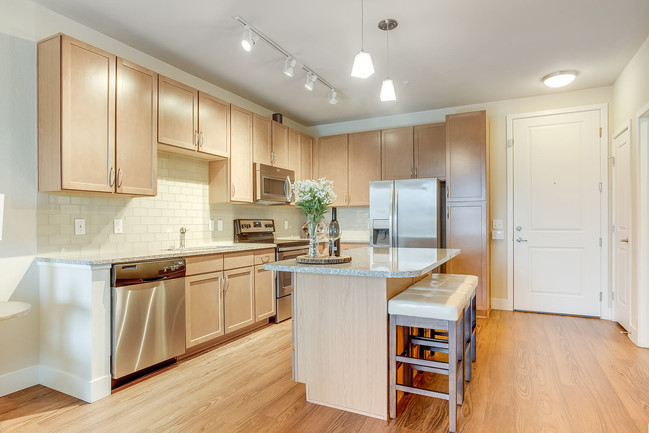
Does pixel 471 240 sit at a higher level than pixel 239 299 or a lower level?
higher

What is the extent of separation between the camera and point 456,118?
4.21 m

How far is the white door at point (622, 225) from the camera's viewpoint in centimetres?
332

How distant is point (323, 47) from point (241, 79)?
3.52ft

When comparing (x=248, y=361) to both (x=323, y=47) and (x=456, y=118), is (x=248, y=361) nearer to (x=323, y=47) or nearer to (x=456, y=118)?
(x=323, y=47)

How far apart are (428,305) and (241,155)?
8.77 feet

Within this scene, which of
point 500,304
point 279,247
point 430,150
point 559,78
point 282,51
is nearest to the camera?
point 282,51

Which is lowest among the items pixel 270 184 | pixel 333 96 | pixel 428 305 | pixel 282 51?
pixel 428 305

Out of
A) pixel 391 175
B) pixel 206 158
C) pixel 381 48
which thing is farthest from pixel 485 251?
pixel 206 158

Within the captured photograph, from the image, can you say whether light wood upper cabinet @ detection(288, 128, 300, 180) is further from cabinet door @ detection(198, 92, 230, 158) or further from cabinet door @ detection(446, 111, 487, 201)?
cabinet door @ detection(446, 111, 487, 201)

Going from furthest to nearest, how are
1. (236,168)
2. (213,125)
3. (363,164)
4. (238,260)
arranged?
1. (363,164)
2. (236,168)
3. (213,125)
4. (238,260)

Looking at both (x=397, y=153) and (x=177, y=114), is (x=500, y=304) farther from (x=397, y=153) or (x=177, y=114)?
(x=177, y=114)

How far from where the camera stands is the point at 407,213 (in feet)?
14.0

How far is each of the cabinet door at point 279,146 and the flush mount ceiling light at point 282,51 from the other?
764 mm

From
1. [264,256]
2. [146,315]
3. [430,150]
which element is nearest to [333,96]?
[430,150]
